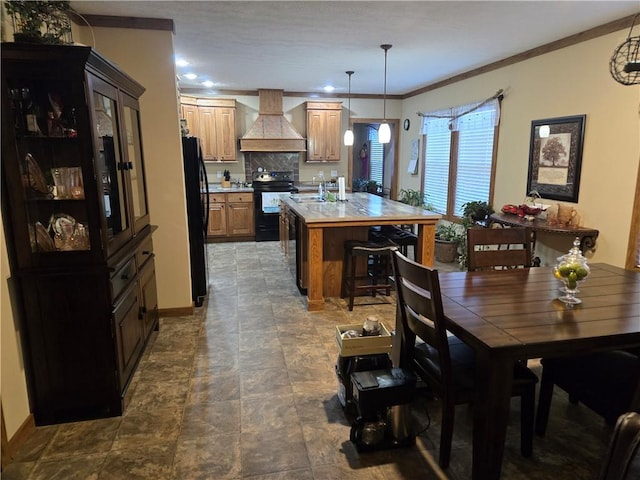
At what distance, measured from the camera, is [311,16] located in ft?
10.4

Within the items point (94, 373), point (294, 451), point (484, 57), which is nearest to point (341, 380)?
point (294, 451)

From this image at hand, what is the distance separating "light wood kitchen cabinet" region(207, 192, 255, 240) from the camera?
6.61 meters

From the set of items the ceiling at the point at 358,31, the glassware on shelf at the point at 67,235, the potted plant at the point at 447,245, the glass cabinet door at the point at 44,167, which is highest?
the ceiling at the point at 358,31

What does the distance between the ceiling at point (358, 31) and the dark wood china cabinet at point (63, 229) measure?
1166mm

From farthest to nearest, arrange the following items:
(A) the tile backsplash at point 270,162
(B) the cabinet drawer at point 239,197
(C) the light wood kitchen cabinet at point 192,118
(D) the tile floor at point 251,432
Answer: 1. (A) the tile backsplash at point 270,162
2. (B) the cabinet drawer at point 239,197
3. (C) the light wood kitchen cabinet at point 192,118
4. (D) the tile floor at point 251,432

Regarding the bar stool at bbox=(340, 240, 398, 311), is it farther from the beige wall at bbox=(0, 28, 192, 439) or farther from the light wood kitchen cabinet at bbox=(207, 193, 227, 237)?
the light wood kitchen cabinet at bbox=(207, 193, 227, 237)

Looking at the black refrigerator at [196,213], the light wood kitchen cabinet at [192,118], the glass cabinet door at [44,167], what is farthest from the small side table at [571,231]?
the light wood kitchen cabinet at [192,118]

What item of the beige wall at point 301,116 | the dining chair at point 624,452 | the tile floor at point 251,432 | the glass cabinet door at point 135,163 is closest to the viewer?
the dining chair at point 624,452

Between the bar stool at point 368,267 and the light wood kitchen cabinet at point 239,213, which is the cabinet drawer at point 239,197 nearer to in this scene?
the light wood kitchen cabinet at point 239,213

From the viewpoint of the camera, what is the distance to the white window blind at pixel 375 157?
30.6 ft

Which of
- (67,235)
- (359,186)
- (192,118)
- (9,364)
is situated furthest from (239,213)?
(9,364)

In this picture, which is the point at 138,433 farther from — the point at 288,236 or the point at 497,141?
the point at 497,141

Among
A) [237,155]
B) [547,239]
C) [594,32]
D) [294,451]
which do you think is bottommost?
[294,451]

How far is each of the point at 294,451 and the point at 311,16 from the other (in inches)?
119
